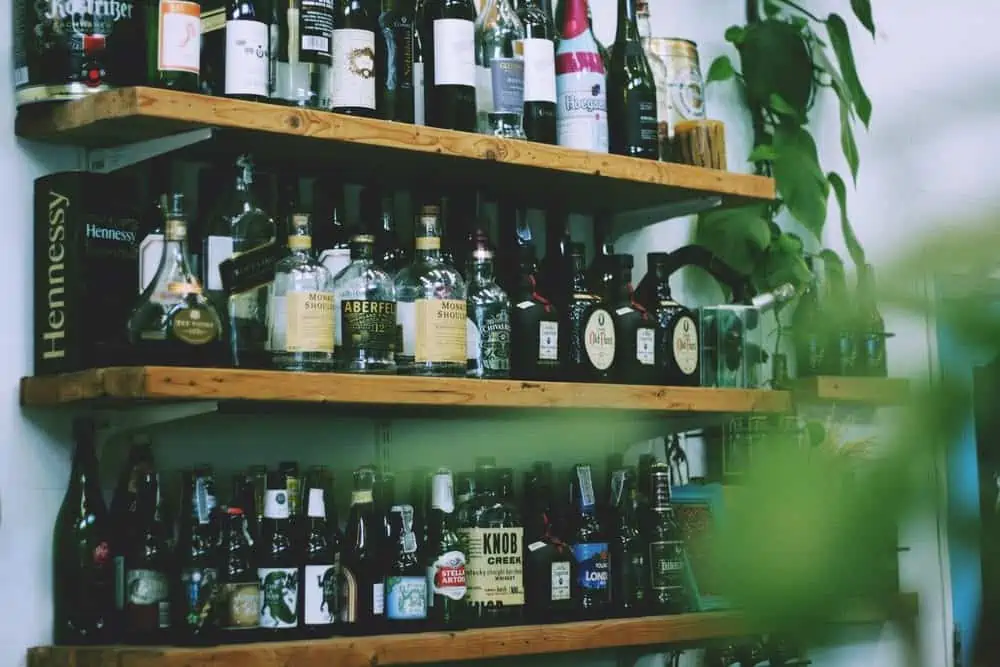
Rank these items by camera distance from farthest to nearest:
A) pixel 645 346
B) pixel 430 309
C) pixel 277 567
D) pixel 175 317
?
pixel 645 346, pixel 430 309, pixel 277 567, pixel 175 317

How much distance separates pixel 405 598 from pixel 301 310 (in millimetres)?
463

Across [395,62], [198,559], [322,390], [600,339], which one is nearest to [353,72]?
[395,62]

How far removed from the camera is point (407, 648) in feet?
6.61

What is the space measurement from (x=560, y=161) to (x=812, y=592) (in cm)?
197

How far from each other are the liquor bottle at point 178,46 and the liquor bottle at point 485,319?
1.82ft

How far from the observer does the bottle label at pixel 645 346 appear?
244cm

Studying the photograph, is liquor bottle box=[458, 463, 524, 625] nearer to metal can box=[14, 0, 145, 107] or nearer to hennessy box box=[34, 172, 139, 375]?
hennessy box box=[34, 172, 139, 375]

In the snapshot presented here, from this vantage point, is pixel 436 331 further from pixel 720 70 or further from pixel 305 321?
pixel 720 70

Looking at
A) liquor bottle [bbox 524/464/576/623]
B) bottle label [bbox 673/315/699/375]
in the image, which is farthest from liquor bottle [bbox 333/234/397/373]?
bottle label [bbox 673/315/699/375]

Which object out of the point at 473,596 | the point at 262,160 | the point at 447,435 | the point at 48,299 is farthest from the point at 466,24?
the point at 447,435

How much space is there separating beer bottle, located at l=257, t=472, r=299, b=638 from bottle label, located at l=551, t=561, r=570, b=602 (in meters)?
0.47

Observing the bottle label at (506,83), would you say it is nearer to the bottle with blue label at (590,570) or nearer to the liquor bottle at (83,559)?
the bottle with blue label at (590,570)

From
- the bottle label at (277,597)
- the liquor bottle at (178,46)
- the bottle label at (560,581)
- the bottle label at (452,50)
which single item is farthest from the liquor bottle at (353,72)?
the bottle label at (560,581)

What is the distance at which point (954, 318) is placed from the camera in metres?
0.30
